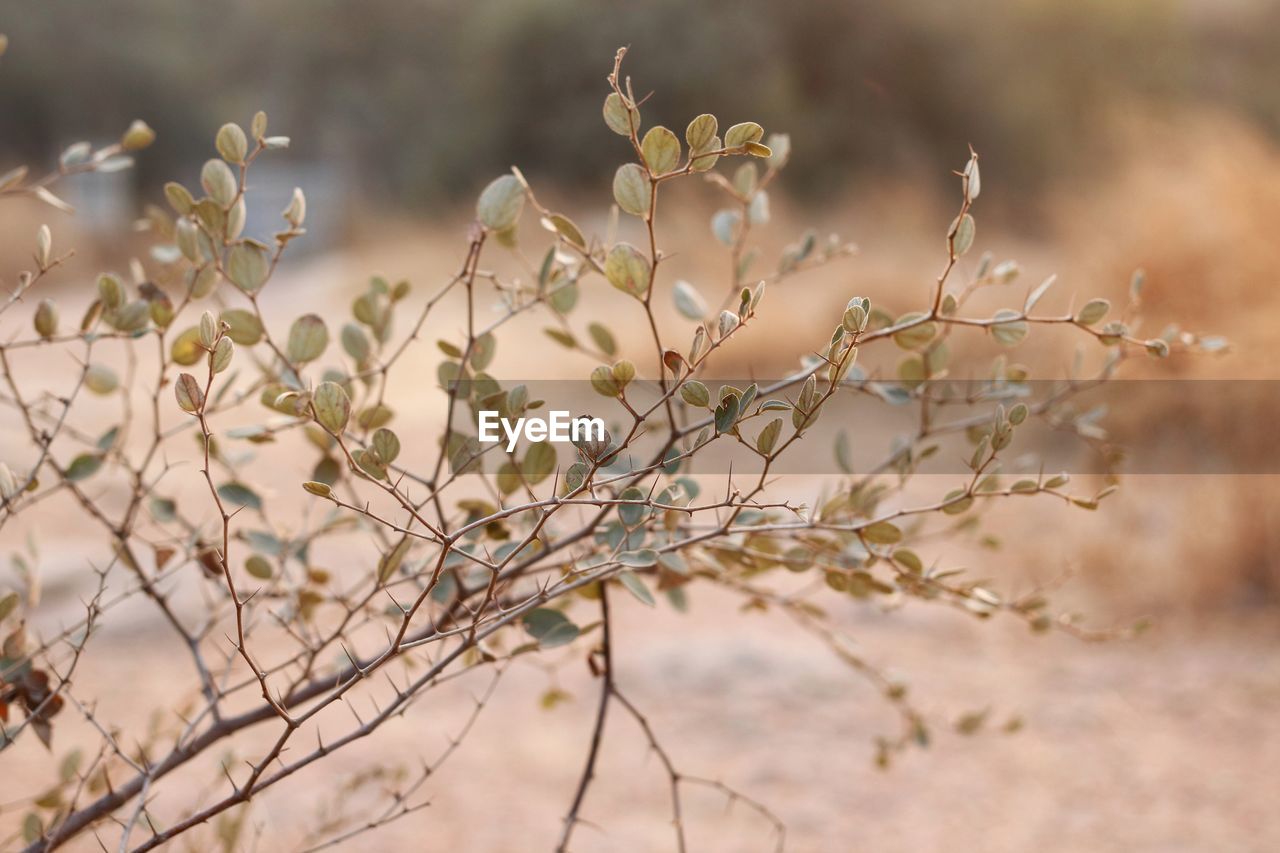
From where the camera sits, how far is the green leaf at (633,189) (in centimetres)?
40

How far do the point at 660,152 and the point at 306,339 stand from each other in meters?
0.20

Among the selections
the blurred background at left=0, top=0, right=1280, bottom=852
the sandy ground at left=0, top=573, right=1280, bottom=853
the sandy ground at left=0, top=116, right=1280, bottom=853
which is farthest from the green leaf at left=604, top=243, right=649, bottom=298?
the sandy ground at left=0, top=573, right=1280, bottom=853

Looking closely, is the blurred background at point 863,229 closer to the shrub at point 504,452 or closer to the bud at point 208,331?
the shrub at point 504,452

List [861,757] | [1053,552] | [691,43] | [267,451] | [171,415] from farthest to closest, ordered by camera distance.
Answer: [691,43] < [171,415] < [267,451] < [1053,552] < [861,757]

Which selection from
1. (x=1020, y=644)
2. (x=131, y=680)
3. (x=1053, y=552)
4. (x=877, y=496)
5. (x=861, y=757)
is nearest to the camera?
(x=877, y=496)

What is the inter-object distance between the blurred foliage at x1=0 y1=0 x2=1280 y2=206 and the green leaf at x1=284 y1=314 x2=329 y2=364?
4.66m

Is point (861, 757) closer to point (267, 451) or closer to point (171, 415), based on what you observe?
point (267, 451)

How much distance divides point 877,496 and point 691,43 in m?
5.57

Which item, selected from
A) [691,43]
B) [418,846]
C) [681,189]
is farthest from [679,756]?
[691,43]

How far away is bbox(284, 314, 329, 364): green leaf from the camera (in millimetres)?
490

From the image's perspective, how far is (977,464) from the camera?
0.42 meters

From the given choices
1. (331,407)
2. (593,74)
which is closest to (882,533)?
(331,407)

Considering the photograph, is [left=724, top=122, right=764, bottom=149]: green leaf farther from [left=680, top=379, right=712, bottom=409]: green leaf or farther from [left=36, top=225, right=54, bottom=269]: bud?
[left=36, top=225, right=54, bottom=269]: bud

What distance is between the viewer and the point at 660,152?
0.38 meters
